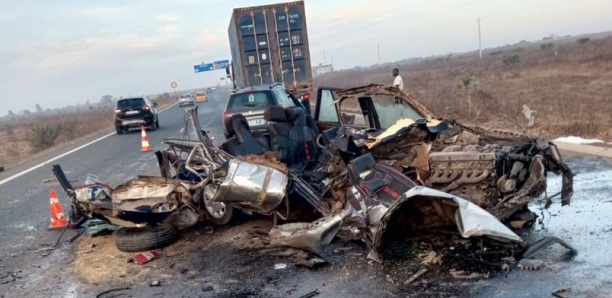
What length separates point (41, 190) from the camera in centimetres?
1025

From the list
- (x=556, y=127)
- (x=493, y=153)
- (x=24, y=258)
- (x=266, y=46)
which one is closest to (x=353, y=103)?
(x=493, y=153)

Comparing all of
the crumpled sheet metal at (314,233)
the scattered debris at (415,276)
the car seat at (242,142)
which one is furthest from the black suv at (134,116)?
the scattered debris at (415,276)

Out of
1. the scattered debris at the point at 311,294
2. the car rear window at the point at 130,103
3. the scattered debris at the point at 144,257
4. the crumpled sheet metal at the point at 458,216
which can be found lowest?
the scattered debris at the point at 311,294

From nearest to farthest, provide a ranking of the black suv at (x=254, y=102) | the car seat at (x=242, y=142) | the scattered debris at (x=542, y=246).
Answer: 1. the scattered debris at (x=542, y=246)
2. the car seat at (x=242, y=142)
3. the black suv at (x=254, y=102)

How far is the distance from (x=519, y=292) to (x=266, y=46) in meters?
16.6

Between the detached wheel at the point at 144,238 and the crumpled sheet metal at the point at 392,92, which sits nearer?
the detached wheel at the point at 144,238

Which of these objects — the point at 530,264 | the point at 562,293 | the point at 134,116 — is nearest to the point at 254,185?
the point at 530,264

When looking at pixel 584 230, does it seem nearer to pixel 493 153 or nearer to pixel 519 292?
pixel 493 153

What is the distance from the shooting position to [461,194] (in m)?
5.12

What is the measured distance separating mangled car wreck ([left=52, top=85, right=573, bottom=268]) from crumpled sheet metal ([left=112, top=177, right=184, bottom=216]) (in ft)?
0.04

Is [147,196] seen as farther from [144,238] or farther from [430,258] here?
[430,258]

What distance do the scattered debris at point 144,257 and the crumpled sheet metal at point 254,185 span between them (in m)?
0.96

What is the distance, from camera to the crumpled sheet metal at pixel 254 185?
539cm

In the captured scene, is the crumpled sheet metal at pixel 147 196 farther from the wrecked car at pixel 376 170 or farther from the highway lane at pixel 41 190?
the highway lane at pixel 41 190
